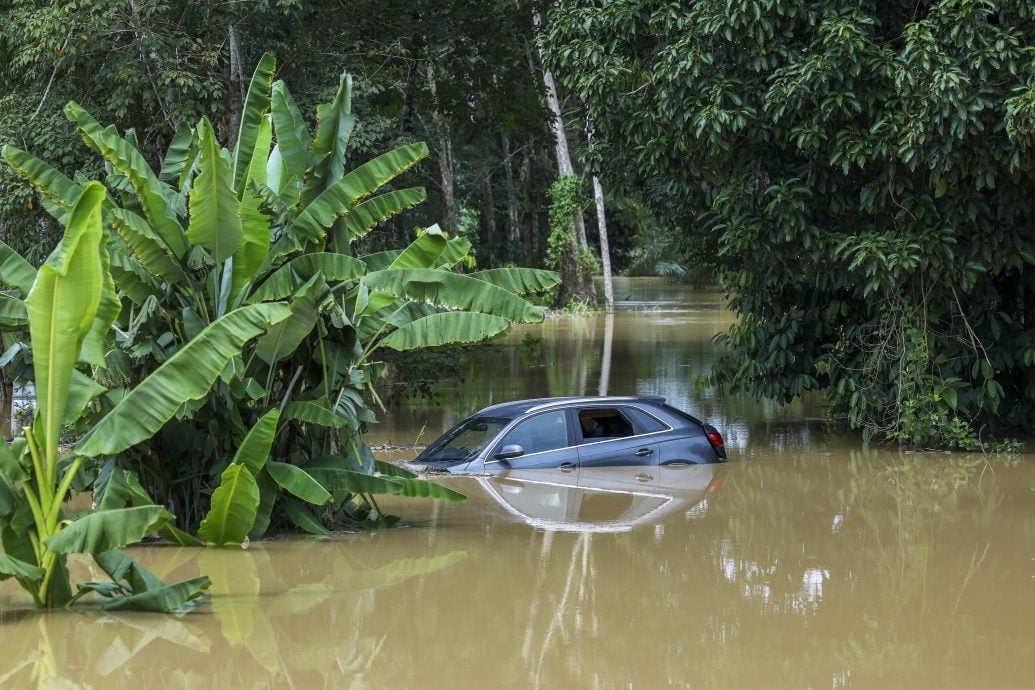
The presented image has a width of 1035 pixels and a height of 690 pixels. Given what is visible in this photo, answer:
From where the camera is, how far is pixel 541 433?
1557 centimetres

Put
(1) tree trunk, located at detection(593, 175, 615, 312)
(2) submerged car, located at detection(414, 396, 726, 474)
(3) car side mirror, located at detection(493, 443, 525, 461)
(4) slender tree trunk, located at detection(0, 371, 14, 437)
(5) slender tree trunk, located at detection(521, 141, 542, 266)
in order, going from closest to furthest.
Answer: (3) car side mirror, located at detection(493, 443, 525, 461) → (2) submerged car, located at detection(414, 396, 726, 474) → (4) slender tree trunk, located at detection(0, 371, 14, 437) → (1) tree trunk, located at detection(593, 175, 615, 312) → (5) slender tree trunk, located at detection(521, 141, 542, 266)

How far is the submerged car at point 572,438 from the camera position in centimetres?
1530

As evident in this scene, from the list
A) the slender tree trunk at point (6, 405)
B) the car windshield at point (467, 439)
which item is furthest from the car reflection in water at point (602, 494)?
the slender tree trunk at point (6, 405)

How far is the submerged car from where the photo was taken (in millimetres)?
15305

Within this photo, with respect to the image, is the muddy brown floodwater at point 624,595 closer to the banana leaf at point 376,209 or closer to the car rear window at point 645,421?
the car rear window at point 645,421

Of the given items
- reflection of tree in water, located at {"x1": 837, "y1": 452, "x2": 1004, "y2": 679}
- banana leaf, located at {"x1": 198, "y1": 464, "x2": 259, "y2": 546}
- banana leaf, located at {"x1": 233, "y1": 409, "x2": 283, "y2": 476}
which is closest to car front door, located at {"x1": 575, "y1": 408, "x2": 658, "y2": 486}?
reflection of tree in water, located at {"x1": 837, "y1": 452, "x2": 1004, "y2": 679}

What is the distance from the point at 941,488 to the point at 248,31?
12795 mm

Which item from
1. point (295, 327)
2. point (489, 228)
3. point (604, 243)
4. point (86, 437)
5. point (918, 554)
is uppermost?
point (489, 228)

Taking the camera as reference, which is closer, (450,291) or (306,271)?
(306,271)

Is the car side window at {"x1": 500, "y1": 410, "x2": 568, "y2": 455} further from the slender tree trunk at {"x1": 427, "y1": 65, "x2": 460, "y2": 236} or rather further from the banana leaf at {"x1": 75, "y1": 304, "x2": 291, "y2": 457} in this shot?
the slender tree trunk at {"x1": 427, "y1": 65, "x2": 460, "y2": 236}

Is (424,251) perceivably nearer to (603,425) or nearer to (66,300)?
(66,300)

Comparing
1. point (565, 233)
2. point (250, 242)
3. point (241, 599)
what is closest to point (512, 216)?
point (565, 233)

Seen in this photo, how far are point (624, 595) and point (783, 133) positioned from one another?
8808 millimetres

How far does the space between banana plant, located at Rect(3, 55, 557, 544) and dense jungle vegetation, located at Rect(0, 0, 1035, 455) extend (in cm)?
296
